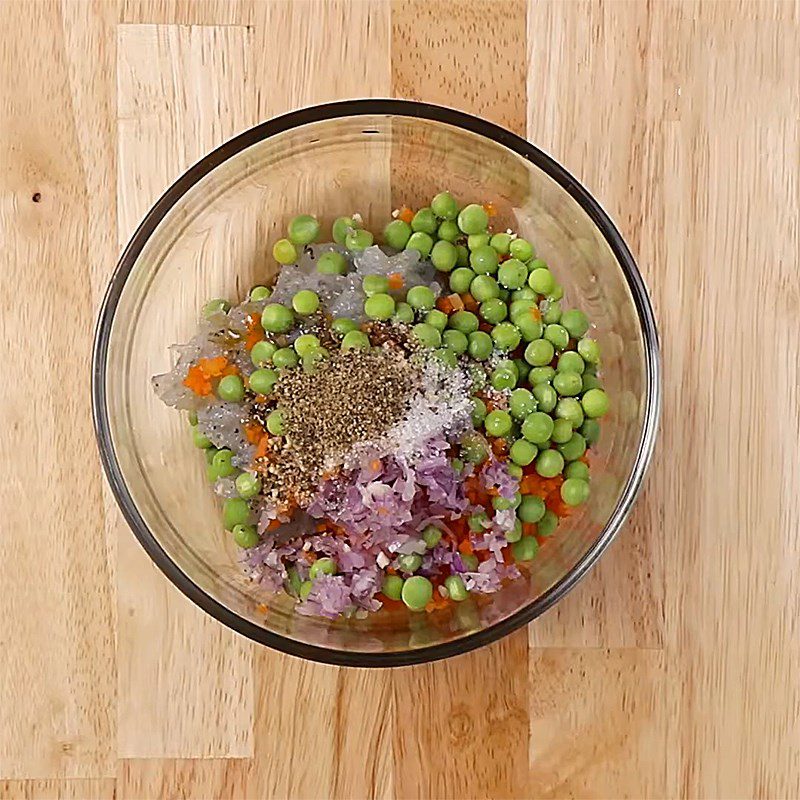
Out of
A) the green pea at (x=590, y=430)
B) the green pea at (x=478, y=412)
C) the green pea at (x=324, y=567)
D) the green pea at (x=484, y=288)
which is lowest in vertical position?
the green pea at (x=324, y=567)

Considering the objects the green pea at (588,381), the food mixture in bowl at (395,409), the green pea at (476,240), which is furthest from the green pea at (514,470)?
the green pea at (476,240)

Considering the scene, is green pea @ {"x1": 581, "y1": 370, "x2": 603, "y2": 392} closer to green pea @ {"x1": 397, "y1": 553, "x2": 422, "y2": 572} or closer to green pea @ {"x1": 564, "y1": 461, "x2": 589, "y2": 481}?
green pea @ {"x1": 564, "y1": 461, "x2": 589, "y2": 481}

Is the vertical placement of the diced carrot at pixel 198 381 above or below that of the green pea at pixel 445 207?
below

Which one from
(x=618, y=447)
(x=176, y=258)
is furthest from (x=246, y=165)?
(x=618, y=447)

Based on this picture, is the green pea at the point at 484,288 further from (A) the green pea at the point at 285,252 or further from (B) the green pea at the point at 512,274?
(A) the green pea at the point at 285,252

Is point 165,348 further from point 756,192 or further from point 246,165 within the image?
point 756,192

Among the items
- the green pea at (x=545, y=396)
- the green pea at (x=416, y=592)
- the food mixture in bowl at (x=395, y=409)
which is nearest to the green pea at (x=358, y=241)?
the food mixture in bowl at (x=395, y=409)

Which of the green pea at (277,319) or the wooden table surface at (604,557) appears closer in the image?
the green pea at (277,319)

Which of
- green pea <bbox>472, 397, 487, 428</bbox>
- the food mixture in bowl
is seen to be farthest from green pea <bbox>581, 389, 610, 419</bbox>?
green pea <bbox>472, 397, 487, 428</bbox>
